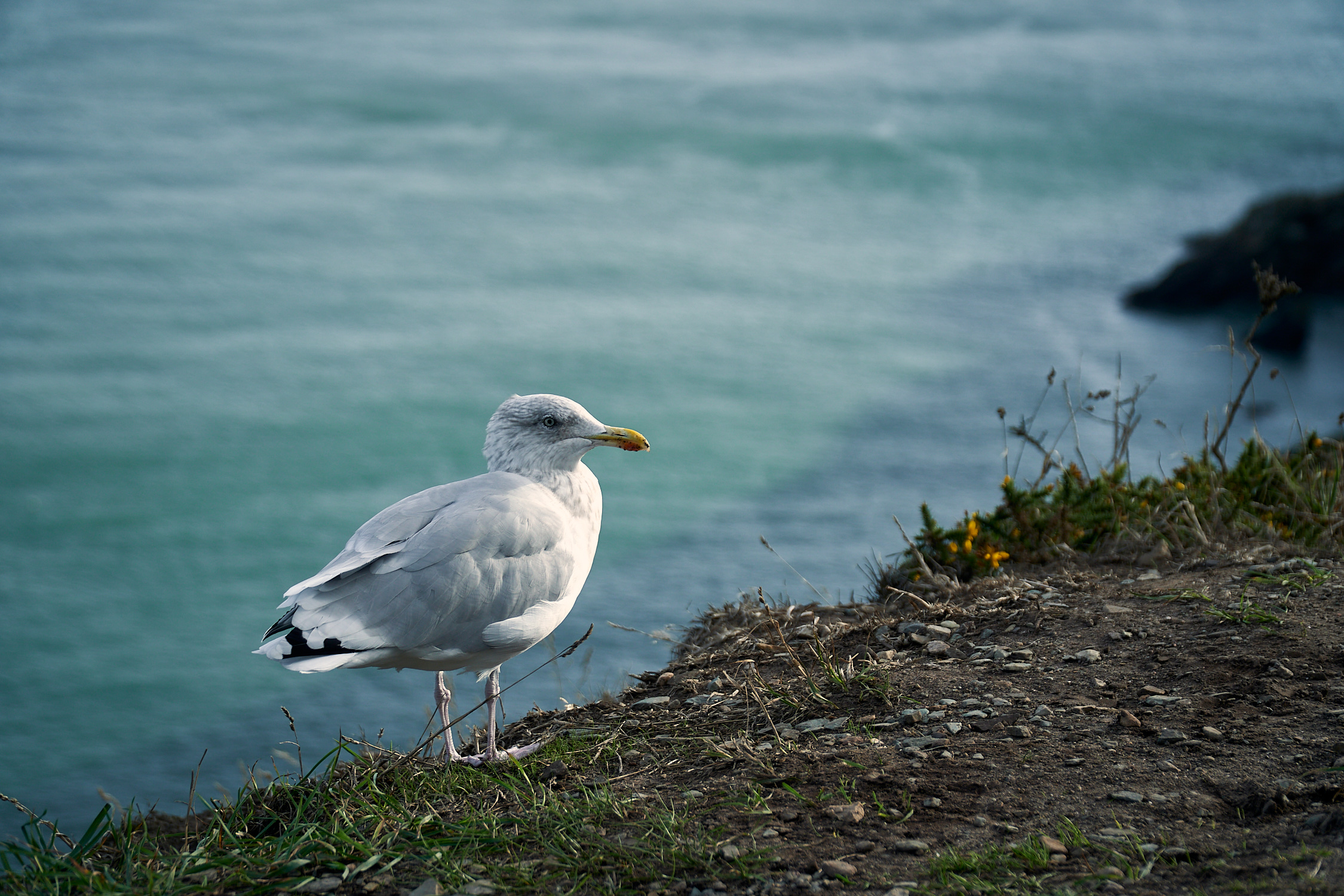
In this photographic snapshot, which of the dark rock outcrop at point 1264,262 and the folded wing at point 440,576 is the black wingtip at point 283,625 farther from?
the dark rock outcrop at point 1264,262

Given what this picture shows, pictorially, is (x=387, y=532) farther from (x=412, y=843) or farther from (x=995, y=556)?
(x=995, y=556)

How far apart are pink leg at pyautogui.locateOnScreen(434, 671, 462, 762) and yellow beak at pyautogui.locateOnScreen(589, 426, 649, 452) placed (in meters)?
1.13

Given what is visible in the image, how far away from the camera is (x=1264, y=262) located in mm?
13609

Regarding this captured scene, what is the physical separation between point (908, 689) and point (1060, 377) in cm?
911

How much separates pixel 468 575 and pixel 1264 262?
42.9 ft

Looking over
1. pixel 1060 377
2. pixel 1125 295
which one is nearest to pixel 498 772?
pixel 1060 377

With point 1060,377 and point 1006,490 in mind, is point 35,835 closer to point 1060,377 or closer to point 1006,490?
point 1006,490

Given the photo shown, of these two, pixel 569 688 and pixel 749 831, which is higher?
pixel 749 831

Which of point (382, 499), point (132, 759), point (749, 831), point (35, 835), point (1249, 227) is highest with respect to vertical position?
point (1249, 227)

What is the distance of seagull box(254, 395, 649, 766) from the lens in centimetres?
363

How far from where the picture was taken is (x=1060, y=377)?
39.4 feet

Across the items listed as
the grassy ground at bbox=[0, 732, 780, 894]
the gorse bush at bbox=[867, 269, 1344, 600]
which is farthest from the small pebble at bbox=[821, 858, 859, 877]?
the gorse bush at bbox=[867, 269, 1344, 600]

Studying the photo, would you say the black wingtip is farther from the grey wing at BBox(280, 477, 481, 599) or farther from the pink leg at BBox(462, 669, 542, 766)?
the pink leg at BBox(462, 669, 542, 766)

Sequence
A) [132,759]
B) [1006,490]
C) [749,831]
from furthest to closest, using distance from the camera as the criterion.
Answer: [132,759]
[1006,490]
[749,831]
